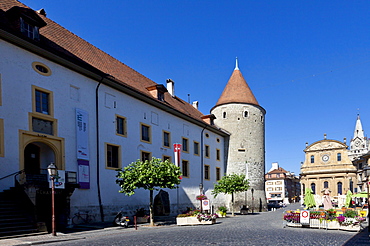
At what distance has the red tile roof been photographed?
20.2 meters

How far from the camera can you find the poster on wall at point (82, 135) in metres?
20.9

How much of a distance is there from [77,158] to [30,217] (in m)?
5.66

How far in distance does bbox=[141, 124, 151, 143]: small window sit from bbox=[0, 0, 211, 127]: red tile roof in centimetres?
273

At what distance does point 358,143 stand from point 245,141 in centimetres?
12114

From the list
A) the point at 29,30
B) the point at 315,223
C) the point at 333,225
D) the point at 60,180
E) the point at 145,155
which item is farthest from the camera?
the point at 145,155

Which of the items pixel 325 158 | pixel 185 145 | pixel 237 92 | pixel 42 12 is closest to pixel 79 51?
pixel 42 12

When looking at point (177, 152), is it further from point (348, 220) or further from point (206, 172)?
point (348, 220)

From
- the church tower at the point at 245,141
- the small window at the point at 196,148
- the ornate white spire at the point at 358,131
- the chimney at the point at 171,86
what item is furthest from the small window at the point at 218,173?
the ornate white spire at the point at 358,131

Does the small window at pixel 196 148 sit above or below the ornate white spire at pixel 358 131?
below

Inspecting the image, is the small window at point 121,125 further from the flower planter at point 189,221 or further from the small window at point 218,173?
the small window at point 218,173

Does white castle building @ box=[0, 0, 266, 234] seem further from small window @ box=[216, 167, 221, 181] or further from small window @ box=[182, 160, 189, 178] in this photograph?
small window @ box=[216, 167, 221, 181]

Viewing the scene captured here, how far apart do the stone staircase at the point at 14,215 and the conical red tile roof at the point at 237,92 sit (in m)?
31.0

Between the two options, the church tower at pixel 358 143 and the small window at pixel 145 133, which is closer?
the small window at pixel 145 133

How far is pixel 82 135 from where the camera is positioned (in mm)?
21203
